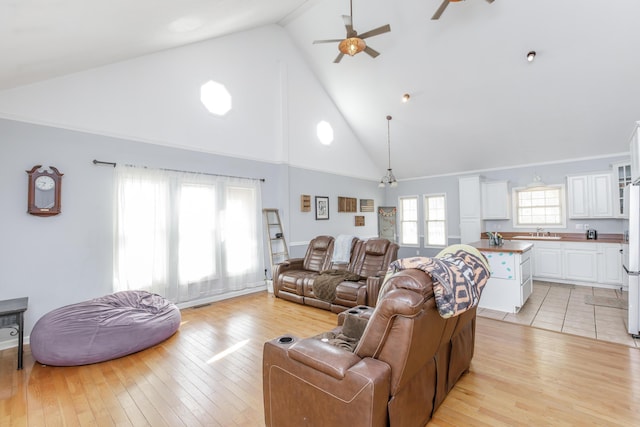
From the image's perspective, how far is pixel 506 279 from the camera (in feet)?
14.1

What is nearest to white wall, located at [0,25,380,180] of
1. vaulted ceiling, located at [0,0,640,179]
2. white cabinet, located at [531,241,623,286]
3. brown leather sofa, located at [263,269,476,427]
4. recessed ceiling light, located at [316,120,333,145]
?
recessed ceiling light, located at [316,120,333,145]

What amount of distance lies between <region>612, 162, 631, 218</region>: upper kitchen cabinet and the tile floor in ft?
4.99

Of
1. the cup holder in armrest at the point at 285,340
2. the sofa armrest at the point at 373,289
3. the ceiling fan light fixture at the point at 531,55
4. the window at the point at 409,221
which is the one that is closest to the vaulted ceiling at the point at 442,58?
the ceiling fan light fixture at the point at 531,55

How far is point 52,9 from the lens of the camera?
203 cm

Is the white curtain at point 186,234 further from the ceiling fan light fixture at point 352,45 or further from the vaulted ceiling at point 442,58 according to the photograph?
the ceiling fan light fixture at point 352,45

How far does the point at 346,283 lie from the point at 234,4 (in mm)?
4070

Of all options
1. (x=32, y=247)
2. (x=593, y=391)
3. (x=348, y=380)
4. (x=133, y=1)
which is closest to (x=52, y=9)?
(x=133, y=1)

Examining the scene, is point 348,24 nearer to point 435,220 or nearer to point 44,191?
point 44,191

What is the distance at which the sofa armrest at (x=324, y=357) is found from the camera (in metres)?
1.51

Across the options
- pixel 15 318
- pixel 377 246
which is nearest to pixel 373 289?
pixel 377 246

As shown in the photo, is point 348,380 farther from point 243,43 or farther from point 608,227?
point 608,227

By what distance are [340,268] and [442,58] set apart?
422 centimetres

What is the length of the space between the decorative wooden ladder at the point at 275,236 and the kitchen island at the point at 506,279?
12.2 ft

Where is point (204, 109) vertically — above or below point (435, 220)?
above
